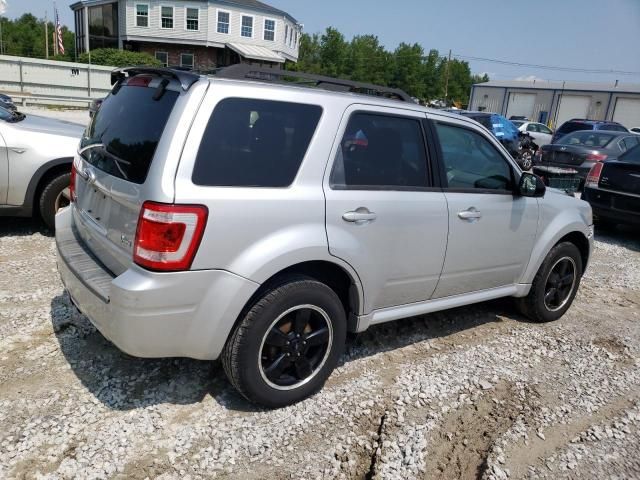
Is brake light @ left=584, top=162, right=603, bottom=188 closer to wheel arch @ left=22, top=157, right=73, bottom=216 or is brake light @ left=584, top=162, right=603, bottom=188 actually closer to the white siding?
wheel arch @ left=22, top=157, right=73, bottom=216

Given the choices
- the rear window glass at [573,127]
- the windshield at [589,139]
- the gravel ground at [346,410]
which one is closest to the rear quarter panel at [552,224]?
the gravel ground at [346,410]

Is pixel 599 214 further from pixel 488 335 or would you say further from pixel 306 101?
pixel 306 101

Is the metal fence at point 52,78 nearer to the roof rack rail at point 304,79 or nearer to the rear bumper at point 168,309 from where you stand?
the roof rack rail at point 304,79

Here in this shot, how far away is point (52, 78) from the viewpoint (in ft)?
104

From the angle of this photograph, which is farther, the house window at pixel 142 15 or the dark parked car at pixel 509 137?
the house window at pixel 142 15

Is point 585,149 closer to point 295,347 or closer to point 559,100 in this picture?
Answer: point 295,347

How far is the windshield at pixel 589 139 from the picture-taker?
43.3ft

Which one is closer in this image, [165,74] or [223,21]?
[165,74]

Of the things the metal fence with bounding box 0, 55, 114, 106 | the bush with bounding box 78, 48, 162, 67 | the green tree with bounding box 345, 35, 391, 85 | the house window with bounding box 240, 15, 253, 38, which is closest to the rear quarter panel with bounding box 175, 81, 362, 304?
the metal fence with bounding box 0, 55, 114, 106

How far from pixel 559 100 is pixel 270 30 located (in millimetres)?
26505

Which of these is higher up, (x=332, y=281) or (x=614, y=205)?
(x=332, y=281)

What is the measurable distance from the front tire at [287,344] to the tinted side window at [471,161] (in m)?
1.35

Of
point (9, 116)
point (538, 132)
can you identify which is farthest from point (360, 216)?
point (538, 132)

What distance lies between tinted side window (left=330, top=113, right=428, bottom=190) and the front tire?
694 millimetres
